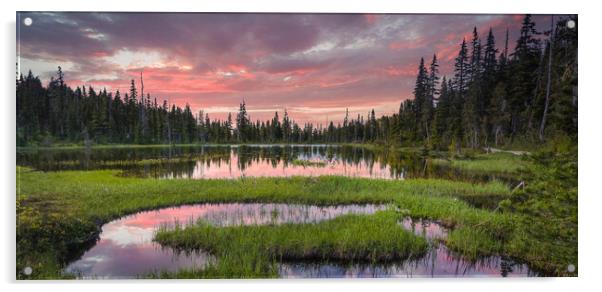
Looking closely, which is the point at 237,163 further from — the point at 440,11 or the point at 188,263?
the point at 440,11

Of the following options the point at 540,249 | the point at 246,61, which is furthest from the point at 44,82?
the point at 540,249

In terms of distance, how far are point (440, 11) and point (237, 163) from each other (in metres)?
12.8

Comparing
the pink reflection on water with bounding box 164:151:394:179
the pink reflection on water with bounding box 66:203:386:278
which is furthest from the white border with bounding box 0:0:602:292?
the pink reflection on water with bounding box 164:151:394:179

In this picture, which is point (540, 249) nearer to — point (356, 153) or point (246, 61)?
point (246, 61)

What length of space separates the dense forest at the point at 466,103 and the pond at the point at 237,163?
163 cm

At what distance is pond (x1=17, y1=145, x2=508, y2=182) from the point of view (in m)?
12.3

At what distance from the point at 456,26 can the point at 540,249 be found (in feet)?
17.3

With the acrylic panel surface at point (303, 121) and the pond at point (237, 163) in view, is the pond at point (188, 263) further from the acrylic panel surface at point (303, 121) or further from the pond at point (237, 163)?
the pond at point (237, 163)

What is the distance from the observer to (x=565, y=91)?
6105mm

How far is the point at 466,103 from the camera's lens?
8414mm

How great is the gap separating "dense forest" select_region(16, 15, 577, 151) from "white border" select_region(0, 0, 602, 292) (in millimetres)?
224

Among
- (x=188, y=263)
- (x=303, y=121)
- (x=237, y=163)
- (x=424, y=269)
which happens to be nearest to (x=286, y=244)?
(x=188, y=263)

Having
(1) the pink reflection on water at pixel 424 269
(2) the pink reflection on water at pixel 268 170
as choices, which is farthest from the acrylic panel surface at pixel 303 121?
(2) the pink reflection on water at pixel 268 170

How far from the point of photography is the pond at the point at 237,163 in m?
12.3
